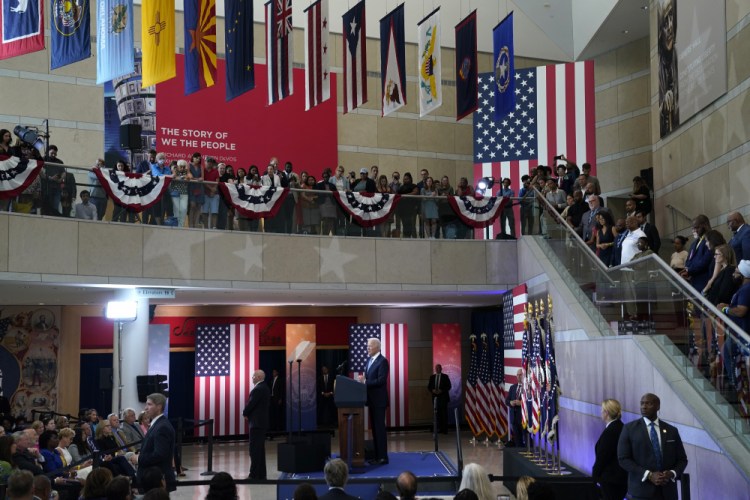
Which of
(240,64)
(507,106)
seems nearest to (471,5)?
(507,106)

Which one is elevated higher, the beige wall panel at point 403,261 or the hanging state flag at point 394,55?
the hanging state flag at point 394,55

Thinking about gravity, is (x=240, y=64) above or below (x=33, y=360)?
above

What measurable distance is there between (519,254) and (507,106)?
326 centimetres

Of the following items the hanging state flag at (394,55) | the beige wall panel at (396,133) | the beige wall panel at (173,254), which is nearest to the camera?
the beige wall panel at (173,254)

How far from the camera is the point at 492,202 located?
64.6 ft

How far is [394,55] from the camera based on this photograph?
19031 millimetres

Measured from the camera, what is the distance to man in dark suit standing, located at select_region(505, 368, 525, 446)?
17.2 metres

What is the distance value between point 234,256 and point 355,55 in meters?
4.75

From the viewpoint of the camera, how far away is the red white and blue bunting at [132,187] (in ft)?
54.0

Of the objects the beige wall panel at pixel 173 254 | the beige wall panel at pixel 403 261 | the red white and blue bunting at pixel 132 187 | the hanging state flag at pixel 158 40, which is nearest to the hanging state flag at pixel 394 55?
the beige wall panel at pixel 403 261

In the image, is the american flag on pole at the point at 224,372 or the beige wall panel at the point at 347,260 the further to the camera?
the american flag on pole at the point at 224,372

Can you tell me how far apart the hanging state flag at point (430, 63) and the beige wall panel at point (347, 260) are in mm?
3045

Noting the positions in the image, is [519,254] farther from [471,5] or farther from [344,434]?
[471,5]

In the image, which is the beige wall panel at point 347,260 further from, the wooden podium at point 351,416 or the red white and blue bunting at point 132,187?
the wooden podium at point 351,416
